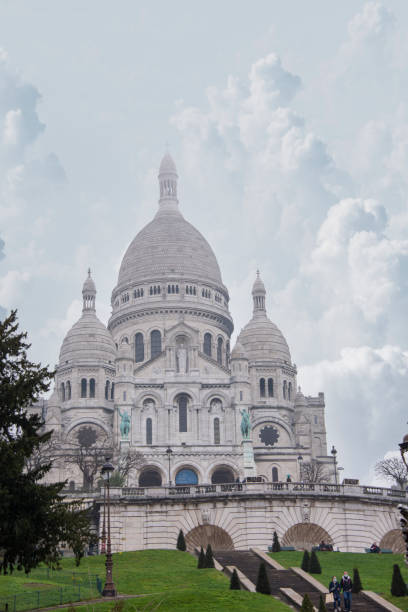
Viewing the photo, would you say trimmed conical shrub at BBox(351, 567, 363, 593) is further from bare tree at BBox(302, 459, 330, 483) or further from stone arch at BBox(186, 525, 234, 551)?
bare tree at BBox(302, 459, 330, 483)

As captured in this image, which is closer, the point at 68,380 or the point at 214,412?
the point at 214,412

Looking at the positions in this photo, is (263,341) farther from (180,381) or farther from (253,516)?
(253,516)

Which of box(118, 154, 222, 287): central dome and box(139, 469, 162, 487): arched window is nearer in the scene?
box(139, 469, 162, 487): arched window

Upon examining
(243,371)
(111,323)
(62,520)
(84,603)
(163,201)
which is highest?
(163,201)

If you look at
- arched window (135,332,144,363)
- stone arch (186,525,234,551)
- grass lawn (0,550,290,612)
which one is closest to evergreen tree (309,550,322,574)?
grass lawn (0,550,290,612)

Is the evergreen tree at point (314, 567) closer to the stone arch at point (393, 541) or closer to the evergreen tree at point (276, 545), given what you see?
the evergreen tree at point (276, 545)

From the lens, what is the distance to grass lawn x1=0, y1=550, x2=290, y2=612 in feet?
108

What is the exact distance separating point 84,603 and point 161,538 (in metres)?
18.5

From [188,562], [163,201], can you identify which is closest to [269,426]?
[163,201]

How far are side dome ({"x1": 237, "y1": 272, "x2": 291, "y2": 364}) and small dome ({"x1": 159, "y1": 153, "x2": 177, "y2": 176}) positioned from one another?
29.6m

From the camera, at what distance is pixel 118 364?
97250 mm

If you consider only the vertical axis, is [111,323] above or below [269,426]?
above

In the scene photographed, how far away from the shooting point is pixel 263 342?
11238 centimetres

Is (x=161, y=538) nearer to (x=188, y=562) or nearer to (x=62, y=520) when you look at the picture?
(x=188, y=562)
